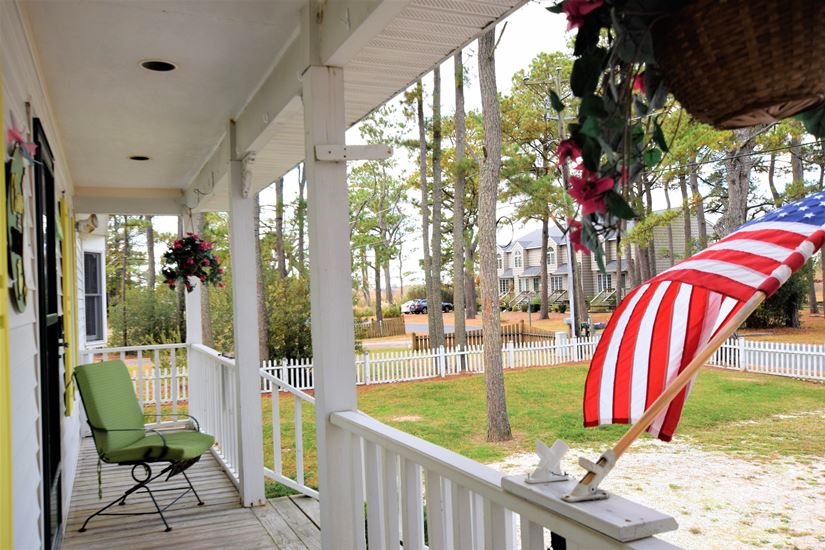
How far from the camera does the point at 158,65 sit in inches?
127

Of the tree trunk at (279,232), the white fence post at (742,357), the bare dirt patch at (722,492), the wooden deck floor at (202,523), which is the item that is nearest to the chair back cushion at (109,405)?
the wooden deck floor at (202,523)

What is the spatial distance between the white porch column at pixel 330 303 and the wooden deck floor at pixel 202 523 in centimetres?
117

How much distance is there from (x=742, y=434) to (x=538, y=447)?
8.69 meters

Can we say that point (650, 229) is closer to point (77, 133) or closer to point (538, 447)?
point (77, 133)

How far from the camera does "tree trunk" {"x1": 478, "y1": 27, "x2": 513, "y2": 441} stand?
9.34m

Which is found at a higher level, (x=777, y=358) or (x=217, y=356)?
(x=217, y=356)

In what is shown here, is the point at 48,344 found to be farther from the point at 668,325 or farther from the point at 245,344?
the point at 668,325

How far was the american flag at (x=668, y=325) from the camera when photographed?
4.91 feet

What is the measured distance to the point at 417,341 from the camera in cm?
1595

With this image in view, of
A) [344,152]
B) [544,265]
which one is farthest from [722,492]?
[544,265]

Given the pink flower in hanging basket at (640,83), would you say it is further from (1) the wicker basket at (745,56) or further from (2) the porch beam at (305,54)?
(2) the porch beam at (305,54)

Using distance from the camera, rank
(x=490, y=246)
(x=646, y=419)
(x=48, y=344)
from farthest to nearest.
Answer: (x=490, y=246) < (x=48, y=344) < (x=646, y=419)

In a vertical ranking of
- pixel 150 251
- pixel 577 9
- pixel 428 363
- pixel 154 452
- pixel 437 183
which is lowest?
pixel 428 363

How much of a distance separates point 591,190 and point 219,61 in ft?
8.87
